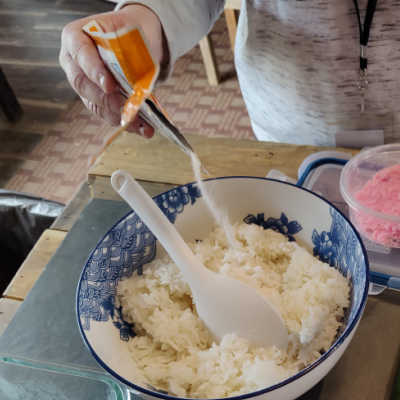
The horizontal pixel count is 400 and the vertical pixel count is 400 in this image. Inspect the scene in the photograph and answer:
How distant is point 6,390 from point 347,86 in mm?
661

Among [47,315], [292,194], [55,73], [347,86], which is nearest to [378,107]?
[347,86]

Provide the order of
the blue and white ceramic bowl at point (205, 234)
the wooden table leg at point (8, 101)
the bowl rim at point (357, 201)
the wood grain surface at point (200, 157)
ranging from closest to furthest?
1. the blue and white ceramic bowl at point (205, 234)
2. the bowl rim at point (357, 201)
3. the wood grain surface at point (200, 157)
4. the wooden table leg at point (8, 101)

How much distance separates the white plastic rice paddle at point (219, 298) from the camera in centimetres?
56

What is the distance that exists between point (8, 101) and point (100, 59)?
191 centimetres

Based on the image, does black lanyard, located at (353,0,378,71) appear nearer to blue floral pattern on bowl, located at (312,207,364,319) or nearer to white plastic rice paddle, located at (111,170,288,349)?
blue floral pattern on bowl, located at (312,207,364,319)

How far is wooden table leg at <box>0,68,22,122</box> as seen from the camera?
7.54 ft

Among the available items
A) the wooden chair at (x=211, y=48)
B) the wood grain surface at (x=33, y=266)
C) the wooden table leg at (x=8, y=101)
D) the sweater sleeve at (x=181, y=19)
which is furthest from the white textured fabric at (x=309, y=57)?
the wooden table leg at (x=8, y=101)

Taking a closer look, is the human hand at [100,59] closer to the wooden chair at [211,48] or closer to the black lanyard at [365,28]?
the black lanyard at [365,28]

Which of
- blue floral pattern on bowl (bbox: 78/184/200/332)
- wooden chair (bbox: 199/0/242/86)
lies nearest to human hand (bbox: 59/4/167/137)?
blue floral pattern on bowl (bbox: 78/184/200/332)

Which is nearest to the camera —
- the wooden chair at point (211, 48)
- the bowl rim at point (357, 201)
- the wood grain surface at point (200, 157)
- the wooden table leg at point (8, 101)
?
the bowl rim at point (357, 201)

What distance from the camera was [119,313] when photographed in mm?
610

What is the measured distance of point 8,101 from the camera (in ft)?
7.57

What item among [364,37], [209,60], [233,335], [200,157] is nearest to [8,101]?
[209,60]

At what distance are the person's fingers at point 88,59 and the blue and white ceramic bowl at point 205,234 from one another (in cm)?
18
